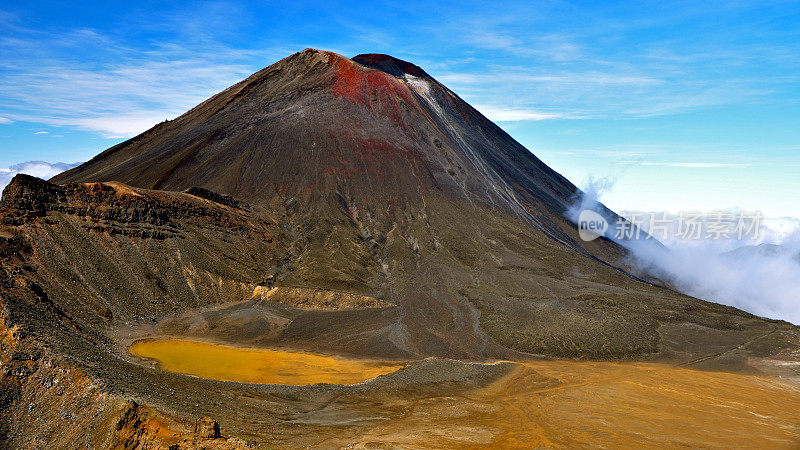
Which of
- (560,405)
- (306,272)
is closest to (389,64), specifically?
(306,272)

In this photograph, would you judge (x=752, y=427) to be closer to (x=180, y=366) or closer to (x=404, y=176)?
(x=180, y=366)

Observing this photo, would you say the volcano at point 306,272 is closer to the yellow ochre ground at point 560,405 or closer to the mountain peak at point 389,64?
the yellow ochre ground at point 560,405

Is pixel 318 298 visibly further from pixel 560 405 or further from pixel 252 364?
pixel 560 405

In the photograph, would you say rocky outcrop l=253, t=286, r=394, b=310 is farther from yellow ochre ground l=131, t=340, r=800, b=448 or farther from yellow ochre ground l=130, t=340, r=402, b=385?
yellow ochre ground l=131, t=340, r=800, b=448

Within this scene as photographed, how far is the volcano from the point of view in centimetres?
2044

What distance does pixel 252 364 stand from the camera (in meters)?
28.9

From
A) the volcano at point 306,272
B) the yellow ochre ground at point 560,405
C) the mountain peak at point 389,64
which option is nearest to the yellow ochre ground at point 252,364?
the yellow ochre ground at point 560,405

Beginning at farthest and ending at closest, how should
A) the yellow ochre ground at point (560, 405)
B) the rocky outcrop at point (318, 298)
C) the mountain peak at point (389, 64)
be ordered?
the mountain peak at point (389, 64) < the rocky outcrop at point (318, 298) < the yellow ochre ground at point (560, 405)

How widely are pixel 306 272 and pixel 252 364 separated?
47.6 feet

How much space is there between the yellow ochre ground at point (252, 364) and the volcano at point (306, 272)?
1.45 m

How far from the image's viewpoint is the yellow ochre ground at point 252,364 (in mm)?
26609

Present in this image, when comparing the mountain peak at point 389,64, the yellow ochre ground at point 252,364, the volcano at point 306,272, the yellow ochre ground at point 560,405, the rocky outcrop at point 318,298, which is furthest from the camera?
the mountain peak at point 389,64

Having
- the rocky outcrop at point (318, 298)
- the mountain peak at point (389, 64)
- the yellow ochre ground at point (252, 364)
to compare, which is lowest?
the yellow ochre ground at point (252, 364)

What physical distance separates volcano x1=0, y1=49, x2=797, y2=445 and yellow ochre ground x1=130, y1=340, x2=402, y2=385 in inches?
A: 56.9
